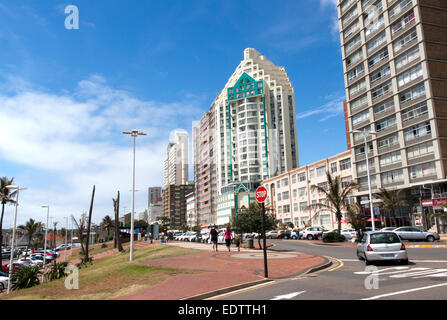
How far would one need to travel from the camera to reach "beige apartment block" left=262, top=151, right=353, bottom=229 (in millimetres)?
57656

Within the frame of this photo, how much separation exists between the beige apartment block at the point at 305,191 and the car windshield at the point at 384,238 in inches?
1445

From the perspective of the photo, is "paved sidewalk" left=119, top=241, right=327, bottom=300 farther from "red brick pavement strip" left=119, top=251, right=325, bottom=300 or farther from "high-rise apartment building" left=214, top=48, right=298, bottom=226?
"high-rise apartment building" left=214, top=48, right=298, bottom=226

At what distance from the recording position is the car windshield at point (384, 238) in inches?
557

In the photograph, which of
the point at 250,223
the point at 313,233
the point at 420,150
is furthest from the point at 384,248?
the point at 420,150

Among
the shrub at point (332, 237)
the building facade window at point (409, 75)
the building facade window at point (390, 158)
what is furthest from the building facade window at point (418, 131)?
the shrub at point (332, 237)

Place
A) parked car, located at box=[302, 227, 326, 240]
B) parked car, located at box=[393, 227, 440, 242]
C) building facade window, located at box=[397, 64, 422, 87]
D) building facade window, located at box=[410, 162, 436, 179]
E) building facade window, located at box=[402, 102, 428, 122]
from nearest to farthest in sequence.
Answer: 1. parked car, located at box=[393, 227, 440, 242]
2. building facade window, located at box=[410, 162, 436, 179]
3. parked car, located at box=[302, 227, 326, 240]
4. building facade window, located at box=[402, 102, 428, 122]
5. building facade window, located at box=[397, 64, 422, 87]

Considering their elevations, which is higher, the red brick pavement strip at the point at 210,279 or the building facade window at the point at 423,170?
the building facade window at the point at 423,170

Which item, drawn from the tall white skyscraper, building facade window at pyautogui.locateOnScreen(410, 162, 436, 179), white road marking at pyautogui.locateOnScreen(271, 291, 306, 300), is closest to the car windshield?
white road marking at pyautogui.locateOnScreen(271, 291, 306, 300)

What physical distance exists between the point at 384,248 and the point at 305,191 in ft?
174

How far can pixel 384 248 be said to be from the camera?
1395cm

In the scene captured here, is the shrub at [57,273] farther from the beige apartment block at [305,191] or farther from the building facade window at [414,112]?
the building facade window at [414,112]

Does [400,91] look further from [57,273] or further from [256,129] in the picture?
[256,129]

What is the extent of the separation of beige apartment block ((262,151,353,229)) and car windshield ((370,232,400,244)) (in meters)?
36.7
